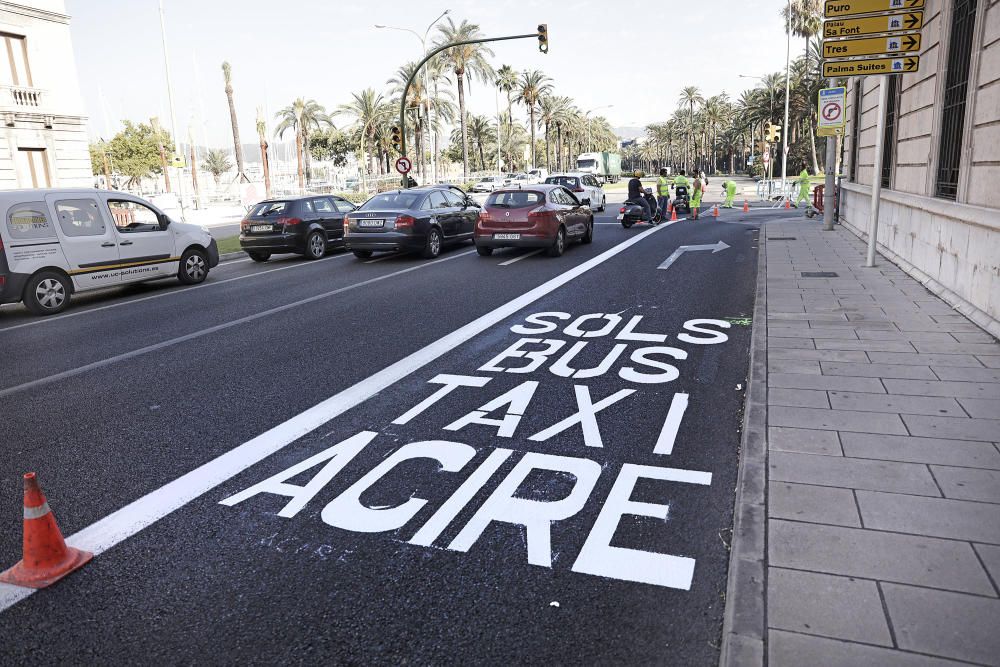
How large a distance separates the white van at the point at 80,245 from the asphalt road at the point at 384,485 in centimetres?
215

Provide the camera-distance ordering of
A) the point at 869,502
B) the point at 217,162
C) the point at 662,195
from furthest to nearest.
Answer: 1. the point at 217,162
2. the point at 662,195
3. the point at 869,502

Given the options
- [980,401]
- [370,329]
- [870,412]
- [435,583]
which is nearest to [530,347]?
[370,329]

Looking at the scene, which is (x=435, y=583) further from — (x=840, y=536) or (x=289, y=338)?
(x=289, y=338)

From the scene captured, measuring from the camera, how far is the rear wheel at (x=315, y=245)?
1656 cm

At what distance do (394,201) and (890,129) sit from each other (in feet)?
33.4

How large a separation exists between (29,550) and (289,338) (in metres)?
4.90

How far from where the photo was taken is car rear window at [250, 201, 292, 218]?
16.6 m

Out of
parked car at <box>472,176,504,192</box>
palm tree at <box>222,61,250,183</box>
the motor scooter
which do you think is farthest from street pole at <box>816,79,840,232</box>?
palm tree at <box>222,61,250,183</box>

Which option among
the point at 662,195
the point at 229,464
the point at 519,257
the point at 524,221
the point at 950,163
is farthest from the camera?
the point at 662,195

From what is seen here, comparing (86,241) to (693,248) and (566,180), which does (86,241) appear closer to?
(693,248)

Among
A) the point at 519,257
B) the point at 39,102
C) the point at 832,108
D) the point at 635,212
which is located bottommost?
the point at 519,257

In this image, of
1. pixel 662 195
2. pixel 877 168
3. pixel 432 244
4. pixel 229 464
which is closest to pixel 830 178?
pixel 662 195

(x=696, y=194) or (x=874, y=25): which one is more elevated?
(x=874, y=25)

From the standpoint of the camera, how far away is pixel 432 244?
52.1 ft
